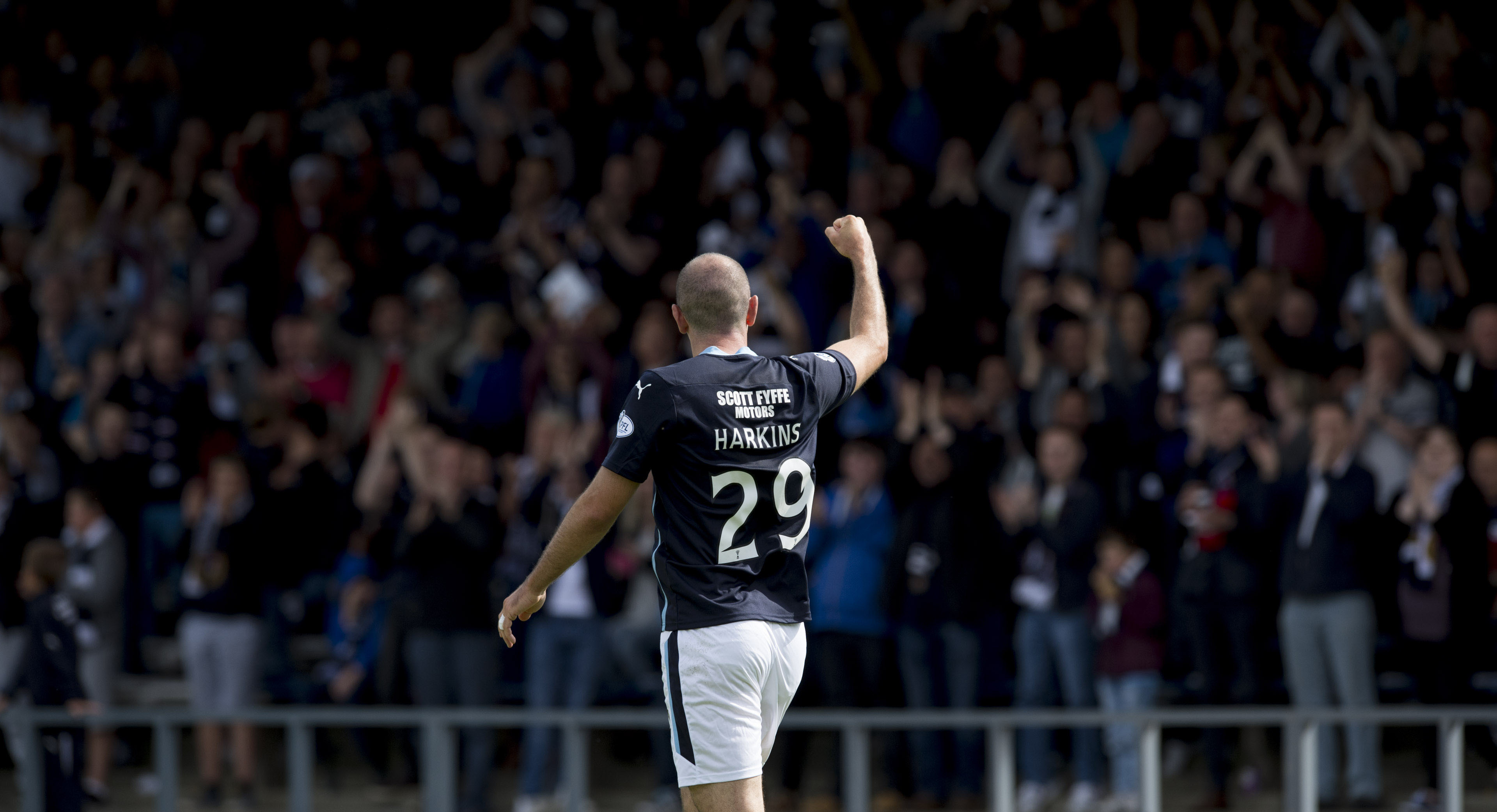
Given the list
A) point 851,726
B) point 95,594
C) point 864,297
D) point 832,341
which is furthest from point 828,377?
point 95,594

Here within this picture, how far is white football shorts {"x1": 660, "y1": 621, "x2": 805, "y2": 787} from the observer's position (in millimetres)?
5578

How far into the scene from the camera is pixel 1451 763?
8375mm

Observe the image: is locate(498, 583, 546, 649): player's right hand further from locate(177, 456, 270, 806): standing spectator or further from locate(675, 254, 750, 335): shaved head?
locate(177, 456, 270, 806): standing spectator

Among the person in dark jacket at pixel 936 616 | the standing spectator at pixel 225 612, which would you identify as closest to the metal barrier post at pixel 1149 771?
the person in dark jacket at pixel 936 616

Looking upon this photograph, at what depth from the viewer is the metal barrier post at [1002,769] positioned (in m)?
8.85

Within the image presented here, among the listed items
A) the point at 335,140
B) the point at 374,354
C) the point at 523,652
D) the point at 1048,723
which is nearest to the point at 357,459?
the point at 374,354

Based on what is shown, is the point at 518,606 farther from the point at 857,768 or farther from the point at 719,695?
the point at 857,768

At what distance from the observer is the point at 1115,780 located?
10445 millimetres

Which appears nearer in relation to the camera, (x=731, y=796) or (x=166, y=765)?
(x=731, y=796)

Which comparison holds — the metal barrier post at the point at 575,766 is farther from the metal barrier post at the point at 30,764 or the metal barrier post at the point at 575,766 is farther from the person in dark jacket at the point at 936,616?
the metal barrier post at the point at 30,764

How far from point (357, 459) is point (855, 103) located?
4643 mm

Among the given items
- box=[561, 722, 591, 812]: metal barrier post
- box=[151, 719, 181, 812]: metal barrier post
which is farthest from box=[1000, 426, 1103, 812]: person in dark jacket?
box=[151, 719, 181, 812]: metal barrier post

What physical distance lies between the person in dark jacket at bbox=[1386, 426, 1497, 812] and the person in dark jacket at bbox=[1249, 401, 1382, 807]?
0.25 metres

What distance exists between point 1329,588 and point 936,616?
226 cm
